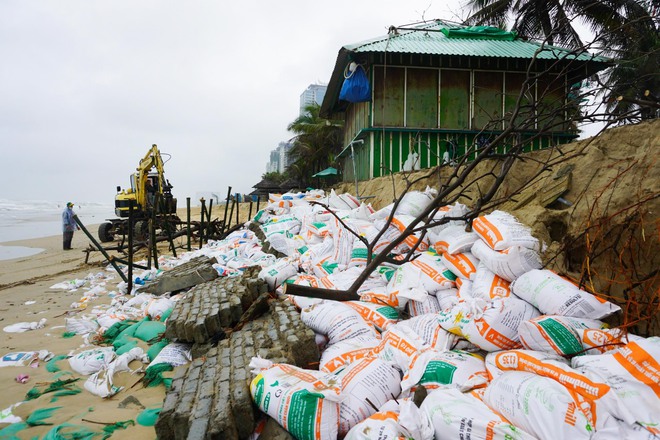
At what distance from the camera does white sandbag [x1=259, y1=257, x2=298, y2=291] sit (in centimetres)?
317

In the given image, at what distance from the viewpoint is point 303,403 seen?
1.38 meters

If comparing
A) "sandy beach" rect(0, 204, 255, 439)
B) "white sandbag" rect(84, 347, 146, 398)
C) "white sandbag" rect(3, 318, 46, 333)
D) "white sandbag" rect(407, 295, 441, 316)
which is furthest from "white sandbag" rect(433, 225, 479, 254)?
"white sandbag" rect(3, 318, 46, 333)

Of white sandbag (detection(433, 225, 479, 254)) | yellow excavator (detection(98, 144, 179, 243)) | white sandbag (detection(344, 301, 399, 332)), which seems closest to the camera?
white sandbag (detection(344, 301, 399, 332))

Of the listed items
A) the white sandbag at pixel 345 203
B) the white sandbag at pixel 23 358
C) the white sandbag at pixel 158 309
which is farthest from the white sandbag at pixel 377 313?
the white sandbag at pixel 345 203

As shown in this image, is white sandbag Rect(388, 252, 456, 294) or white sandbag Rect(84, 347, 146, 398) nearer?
white sandbag Rect(84, 347, 146, 398)

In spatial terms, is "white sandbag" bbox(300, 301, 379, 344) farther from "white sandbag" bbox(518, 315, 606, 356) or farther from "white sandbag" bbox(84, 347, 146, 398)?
"white sandbag" bbox(84, 347, 146, 398)

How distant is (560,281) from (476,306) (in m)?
0.47

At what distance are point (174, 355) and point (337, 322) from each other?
1.05 metres

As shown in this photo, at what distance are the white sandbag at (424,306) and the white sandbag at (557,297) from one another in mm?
468

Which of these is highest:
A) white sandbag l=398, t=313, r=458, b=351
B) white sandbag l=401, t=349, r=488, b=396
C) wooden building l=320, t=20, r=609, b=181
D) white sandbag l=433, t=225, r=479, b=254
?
wooden building l=320, t=20, r=609, b=181

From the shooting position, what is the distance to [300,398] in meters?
1.39

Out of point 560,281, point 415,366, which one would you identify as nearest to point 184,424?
point 415,366

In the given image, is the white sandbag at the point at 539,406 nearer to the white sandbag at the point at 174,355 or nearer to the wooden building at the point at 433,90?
the white sandbag at the point at 174,355

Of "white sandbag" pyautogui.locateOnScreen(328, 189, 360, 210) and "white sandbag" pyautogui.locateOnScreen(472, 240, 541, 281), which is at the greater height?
"white sandbag" pyautogui.locateOnScreen(328, 189, 360, 210)
